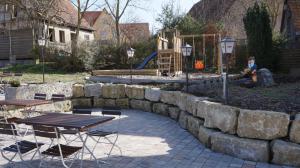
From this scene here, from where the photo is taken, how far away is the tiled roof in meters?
17.9

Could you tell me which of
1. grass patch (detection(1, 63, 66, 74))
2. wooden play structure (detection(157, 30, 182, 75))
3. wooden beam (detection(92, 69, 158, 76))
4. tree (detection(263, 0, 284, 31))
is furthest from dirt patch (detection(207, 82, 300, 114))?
tree (detection(263, 0, 284, 31))

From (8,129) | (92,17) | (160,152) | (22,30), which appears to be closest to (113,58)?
(22,30)

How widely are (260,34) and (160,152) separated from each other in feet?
36.2

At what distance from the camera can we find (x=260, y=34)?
1534 cm

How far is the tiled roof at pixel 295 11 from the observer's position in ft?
58.7

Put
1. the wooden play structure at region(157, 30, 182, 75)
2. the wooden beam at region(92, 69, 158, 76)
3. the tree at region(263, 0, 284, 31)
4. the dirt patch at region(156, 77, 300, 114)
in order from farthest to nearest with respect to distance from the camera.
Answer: the tree at region(263, 0, 284, 31), the wooden play structure at region(157, 30, 182, 75), the wooden beam at region(92, 69, 158, 76), the dirt patch at region(156, 77, 300, 114)

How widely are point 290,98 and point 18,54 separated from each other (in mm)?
23745

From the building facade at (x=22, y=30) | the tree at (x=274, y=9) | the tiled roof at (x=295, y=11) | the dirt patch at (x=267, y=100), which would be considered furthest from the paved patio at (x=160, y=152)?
the building facade at (x=22, y=30)

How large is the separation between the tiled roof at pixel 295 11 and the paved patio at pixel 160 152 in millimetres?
12555

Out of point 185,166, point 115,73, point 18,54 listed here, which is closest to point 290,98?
point 185,166

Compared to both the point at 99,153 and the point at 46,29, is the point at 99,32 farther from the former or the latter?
the point at 99,153

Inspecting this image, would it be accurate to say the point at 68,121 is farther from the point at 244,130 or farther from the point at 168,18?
the point at 168,18

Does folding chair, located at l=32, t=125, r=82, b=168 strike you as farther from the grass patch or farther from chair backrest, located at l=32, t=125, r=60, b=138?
the grass patch

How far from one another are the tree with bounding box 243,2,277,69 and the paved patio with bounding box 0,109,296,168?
8.77m
